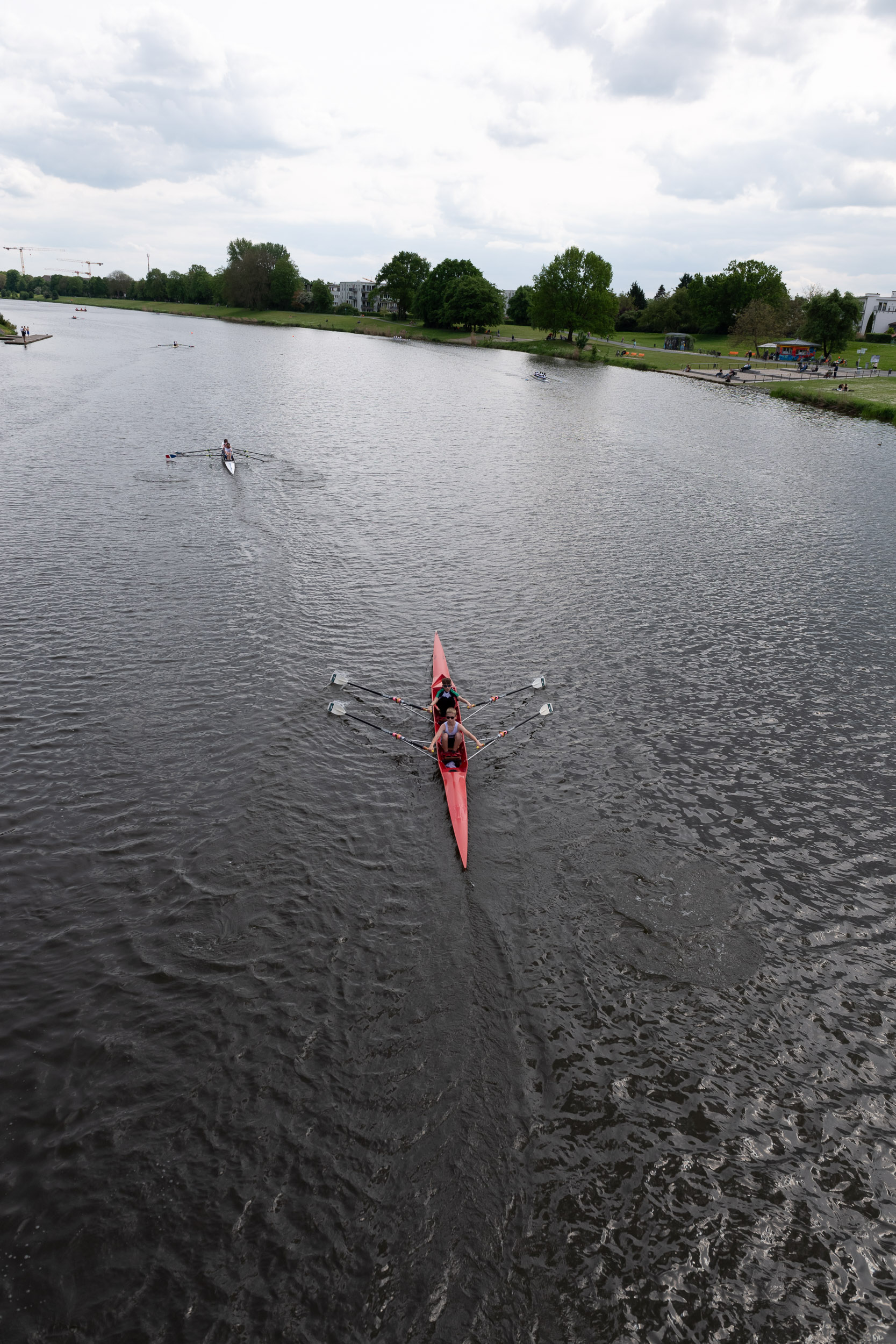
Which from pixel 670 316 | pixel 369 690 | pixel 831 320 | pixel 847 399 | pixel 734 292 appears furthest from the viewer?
pixel 670 316

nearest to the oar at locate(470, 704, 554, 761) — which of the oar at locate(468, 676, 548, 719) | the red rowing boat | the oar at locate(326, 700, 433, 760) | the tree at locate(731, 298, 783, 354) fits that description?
the red rowing boat

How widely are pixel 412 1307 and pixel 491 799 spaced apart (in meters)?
12.1

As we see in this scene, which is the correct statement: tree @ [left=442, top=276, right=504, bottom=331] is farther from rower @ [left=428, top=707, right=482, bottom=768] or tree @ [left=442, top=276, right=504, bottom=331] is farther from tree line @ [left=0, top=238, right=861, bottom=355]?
rower @ [left=428, top=707, right=482, bottom=768]

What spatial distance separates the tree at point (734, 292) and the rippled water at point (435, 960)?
161 meters

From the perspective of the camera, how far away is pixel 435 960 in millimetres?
15898

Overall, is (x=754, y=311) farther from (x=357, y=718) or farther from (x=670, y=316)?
(x=357, y=718)

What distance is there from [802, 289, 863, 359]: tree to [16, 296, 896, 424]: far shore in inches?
174

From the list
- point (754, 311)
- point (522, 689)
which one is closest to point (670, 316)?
point (754, 311)

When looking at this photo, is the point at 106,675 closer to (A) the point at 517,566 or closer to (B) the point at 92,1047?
(B) the point at 92,1047

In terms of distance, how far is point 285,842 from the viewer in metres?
18.8

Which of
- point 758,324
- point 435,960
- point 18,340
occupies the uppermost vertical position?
point 758,324

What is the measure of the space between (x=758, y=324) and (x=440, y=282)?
86126mm

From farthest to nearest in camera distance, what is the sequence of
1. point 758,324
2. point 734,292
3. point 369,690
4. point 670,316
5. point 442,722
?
point 670,316
point 734,292
point 758,324
point 369,690
point 442,722

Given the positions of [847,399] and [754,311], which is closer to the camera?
[847,399]
